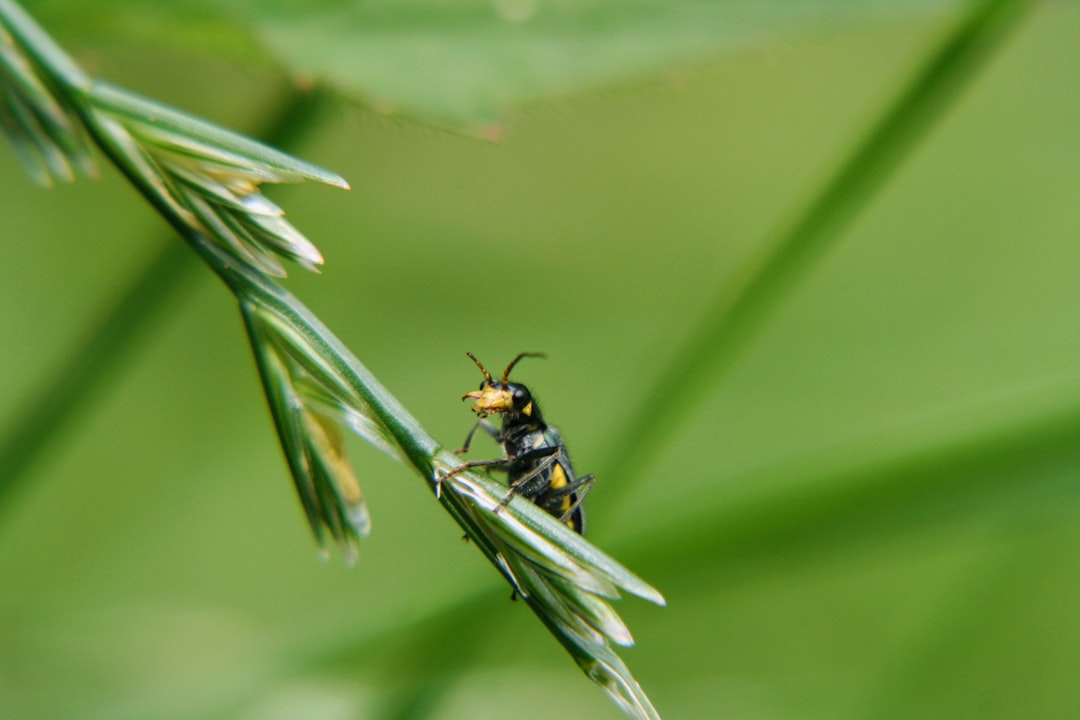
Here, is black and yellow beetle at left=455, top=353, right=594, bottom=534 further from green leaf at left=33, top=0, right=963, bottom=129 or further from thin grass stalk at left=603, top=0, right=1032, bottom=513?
green leaf at left=33, top=0, right=963, bottom=129

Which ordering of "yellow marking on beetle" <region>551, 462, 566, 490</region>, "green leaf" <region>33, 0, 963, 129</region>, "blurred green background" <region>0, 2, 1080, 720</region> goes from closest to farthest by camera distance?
"green leaf" <region>33, 0, 963, 129</region> < "blurred green background" <region>0, 2, 1080, 720</region> < "yellow marking on beetle" <region>551, 462, 566, 490</region>

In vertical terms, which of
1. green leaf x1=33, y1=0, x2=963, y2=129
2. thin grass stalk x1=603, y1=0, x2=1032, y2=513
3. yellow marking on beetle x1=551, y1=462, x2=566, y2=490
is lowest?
yellow marking on beetle x1=551, y1=462, x2=566, y2=490

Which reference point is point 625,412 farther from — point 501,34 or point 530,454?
point 501,34

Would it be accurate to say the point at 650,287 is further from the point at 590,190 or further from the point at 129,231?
the point at 129,231

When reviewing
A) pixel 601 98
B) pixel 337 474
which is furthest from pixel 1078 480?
pixel 337 474

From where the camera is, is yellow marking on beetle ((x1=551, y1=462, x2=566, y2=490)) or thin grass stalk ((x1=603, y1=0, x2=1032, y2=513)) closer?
thin grass stalk ((x1=603, y1=0, x2=1032, y2=513))

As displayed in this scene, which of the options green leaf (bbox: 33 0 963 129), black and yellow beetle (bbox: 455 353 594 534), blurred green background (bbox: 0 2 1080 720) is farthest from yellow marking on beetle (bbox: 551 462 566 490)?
green leaf (bbox: 33 0 963 129)
